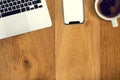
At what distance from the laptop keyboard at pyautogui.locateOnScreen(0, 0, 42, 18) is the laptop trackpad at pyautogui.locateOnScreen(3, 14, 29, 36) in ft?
0.06

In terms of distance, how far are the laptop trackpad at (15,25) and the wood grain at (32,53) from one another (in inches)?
0.8

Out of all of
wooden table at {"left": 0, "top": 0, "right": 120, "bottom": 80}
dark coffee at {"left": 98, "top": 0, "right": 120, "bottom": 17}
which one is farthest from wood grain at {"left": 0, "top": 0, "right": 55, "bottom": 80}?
dark coffee at {"left": 98, "top": 0, "right": 120, "bottom": 17}

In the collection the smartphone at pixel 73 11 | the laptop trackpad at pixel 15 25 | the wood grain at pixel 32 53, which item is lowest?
the wood grain at pixel 32 53

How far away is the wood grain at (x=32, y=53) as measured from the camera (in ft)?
2.99

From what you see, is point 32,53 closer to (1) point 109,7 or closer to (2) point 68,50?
(2) point 68,50

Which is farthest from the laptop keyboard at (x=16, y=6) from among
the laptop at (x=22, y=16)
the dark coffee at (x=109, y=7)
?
the dark coffee at (x=109, y=7)

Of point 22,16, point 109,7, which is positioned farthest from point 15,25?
point 109,7

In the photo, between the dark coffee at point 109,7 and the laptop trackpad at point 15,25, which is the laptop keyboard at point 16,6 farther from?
the dark coffee at point 109,7

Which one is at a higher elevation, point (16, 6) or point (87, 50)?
point (16, 6)

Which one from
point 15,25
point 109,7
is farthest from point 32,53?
point 109,7

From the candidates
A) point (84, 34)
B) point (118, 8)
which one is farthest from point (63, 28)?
point (118, 8)

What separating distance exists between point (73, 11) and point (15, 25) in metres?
0.18

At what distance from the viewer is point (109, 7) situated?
2.94 feet

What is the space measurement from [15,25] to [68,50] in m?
0.18
